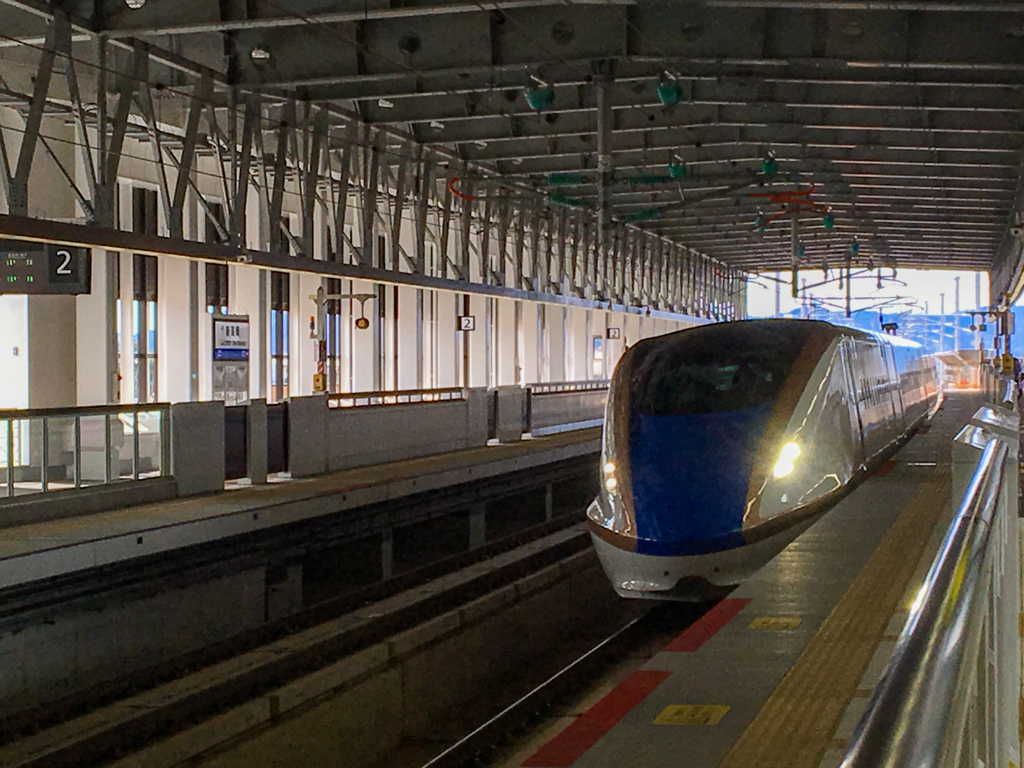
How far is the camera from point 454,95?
19797 mm

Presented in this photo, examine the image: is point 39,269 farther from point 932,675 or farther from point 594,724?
point 932,675

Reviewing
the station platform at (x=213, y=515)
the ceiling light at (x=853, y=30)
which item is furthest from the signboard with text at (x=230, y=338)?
the ceiling light at (x=853, y=30)

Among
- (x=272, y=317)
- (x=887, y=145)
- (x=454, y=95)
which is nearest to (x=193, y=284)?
(x=272, y=317)

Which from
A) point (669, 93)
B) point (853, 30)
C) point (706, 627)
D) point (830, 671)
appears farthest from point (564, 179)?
point (830, 671)

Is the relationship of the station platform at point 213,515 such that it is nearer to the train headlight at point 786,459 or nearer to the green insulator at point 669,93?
the train headlight at point 786,459

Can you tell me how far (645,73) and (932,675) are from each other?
16370 mm

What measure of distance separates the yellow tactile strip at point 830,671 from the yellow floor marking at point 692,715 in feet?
1.43

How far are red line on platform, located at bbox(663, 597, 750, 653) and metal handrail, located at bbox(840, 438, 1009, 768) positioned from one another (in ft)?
19.2

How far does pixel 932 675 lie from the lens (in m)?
1.59

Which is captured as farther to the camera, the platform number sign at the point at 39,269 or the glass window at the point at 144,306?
the glass window at the point at 144,306

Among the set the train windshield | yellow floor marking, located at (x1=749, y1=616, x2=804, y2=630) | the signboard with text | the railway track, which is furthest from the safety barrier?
the signboard with text

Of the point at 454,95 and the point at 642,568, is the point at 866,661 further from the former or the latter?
the point at 454,95

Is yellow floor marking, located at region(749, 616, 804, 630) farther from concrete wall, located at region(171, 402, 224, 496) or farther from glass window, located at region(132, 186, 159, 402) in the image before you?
glass window, located at region(132, 186, 159, 402)

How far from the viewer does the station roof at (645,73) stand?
14688 mm
